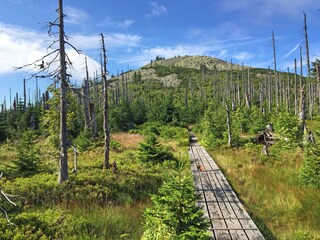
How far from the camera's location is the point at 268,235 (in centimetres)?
715

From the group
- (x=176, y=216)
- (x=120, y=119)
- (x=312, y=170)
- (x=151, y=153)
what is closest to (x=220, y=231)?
(x=176, y=216)

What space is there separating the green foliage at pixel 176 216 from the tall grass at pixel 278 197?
252cm

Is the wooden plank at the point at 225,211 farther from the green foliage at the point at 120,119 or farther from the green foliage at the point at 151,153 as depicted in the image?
the green foliage at the point at 120,119

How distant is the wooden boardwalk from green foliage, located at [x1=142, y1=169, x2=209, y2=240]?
1.68ft

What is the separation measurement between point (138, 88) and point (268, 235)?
277 ft

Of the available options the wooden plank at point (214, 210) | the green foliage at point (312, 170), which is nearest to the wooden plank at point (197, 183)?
the wooden plank at point (214, 210)

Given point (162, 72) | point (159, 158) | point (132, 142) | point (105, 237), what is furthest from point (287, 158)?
point (162, 72)

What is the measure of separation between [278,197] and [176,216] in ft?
19.2

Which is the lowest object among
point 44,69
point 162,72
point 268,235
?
point 268,235

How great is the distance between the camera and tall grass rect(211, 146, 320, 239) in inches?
295

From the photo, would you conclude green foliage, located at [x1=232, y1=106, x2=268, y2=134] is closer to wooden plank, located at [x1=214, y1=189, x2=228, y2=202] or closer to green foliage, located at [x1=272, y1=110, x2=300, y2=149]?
green foliage, located at [x1=272, y1=110, x2=300, y2=149]

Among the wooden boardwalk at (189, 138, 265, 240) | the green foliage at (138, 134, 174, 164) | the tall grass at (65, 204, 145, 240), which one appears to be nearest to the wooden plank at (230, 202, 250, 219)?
the wooden boardwalk at (189, 138, 265, 240)

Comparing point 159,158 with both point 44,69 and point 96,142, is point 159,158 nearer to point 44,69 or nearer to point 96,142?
point 44,69

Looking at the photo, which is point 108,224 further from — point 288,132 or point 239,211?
point 288,132
